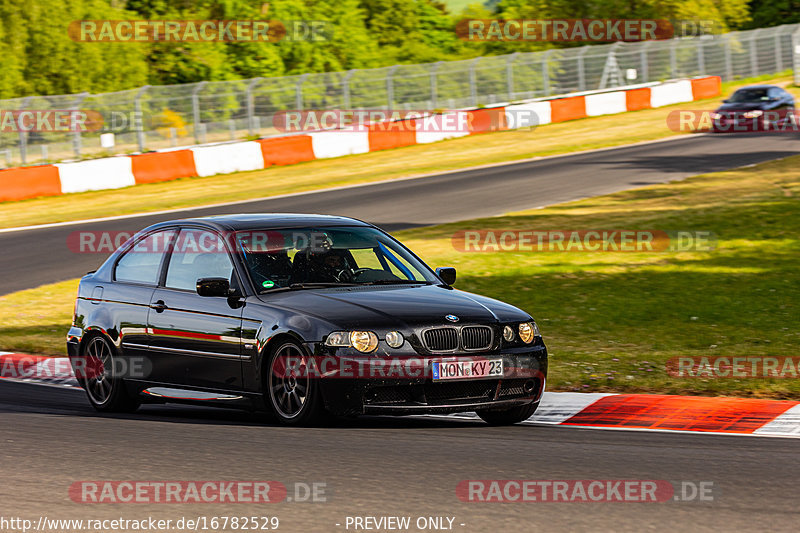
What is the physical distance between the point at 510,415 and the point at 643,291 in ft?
18.8

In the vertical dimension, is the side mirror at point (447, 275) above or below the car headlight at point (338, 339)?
above

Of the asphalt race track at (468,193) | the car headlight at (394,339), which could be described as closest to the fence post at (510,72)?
the asphalt race track at (468,193)

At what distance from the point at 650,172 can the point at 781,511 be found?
1940cm

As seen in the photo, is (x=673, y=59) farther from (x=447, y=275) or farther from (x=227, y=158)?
(x=447, y=275)

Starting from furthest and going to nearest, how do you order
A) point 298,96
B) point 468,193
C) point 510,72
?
point 510,72 → point 298,96 → point 468,193

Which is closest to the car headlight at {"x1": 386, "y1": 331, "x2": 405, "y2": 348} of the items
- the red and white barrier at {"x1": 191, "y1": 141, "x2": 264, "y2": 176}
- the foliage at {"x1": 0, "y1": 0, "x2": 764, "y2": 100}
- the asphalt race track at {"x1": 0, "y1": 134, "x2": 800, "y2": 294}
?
the asphalt race track at {"x1": 0, "y1": 134, "x2": 800, "y2": 294}

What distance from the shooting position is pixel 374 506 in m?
5.71

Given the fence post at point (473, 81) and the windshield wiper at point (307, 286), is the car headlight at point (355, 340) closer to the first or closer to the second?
→ the windshield wiper at point (307, 286)

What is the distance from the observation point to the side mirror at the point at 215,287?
8.32 meters

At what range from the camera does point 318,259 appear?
8.76 metres

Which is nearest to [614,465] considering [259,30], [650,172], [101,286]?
[101,286]

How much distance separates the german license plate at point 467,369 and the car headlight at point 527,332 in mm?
326

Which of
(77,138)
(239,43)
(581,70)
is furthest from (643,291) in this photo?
(239,43)

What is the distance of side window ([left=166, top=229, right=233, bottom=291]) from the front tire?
947 millimetres
